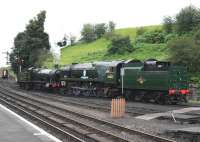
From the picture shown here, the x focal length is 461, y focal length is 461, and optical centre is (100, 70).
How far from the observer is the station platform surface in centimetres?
1659

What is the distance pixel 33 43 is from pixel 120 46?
16325 mm

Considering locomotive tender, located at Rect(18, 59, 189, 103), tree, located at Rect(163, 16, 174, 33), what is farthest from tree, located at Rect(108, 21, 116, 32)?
locomotive tender, located at Rect(18, 59, 189, 103)

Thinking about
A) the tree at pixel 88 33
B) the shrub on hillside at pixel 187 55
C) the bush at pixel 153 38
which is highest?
the tree at pixel 88 33

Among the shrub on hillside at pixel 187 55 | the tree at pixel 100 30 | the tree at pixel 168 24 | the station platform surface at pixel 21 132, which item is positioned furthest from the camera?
the tree at pixel 100 30

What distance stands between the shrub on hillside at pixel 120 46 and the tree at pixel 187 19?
8.68 meters

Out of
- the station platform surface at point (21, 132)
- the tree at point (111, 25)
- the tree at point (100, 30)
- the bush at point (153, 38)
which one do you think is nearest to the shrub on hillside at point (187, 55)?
the station platform surface at point (21, 132)

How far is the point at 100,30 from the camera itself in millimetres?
132125

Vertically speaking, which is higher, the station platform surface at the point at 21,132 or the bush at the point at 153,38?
the bush at the point at 153,38

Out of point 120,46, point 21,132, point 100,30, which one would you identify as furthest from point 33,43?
point 21,132

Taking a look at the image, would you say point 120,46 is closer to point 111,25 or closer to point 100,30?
point 100,30

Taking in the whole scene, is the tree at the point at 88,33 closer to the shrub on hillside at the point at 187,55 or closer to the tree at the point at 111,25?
the tree at the point at 111,25

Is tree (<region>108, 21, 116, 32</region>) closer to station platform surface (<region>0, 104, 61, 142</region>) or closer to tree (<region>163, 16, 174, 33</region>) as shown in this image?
tree (<region>163, 16, 174, 33</region>)

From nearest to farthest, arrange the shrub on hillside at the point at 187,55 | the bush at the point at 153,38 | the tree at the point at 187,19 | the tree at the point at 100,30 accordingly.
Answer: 1. the shrub on hillside at the point at 187,55
2. the tree at the point at 187,19
3. the bush at the point at 153,38
4. the tree at the point at 100,30

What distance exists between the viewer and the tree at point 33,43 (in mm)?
84250
